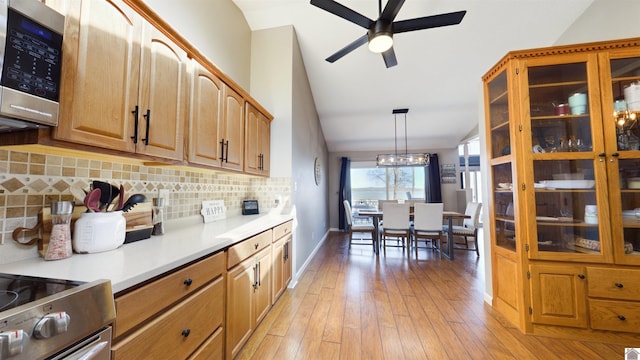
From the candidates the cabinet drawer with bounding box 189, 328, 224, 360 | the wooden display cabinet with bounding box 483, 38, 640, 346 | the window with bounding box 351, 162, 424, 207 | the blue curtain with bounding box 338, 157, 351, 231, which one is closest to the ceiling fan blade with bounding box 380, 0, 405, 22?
the wooden display cabinet with bounding box 483, 38, 640, 346

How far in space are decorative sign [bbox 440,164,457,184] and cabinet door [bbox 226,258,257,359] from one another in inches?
248

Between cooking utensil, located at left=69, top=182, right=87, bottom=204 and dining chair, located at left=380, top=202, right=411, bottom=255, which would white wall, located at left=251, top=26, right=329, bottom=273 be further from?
cooking utensil, located at left=69, top=182, right=87, bottom=204

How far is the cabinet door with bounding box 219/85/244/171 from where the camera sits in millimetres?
1934

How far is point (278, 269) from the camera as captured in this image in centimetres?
228

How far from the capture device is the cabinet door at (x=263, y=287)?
5.94ft

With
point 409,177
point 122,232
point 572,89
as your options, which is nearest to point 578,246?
point 572,89

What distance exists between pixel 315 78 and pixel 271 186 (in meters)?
2.39

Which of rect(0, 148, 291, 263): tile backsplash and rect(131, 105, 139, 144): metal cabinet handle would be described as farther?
rect(131, 105, 139, 144): metal cabinet handle

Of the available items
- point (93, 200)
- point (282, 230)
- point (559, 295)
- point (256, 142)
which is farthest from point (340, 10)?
point (559, 295)

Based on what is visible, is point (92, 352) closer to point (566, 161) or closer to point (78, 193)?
point (78, 193)

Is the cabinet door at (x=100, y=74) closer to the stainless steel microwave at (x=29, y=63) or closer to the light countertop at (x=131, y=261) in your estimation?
the stainless steel microwave at (x=29, y=63)

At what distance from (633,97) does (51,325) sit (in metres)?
3.49

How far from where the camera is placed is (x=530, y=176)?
1.86 m

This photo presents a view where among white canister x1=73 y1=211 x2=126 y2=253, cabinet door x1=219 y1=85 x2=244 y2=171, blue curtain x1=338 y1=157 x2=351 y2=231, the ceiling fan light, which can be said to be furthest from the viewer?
blue curtain x1=338 y1=157 x2=351 y2=231
